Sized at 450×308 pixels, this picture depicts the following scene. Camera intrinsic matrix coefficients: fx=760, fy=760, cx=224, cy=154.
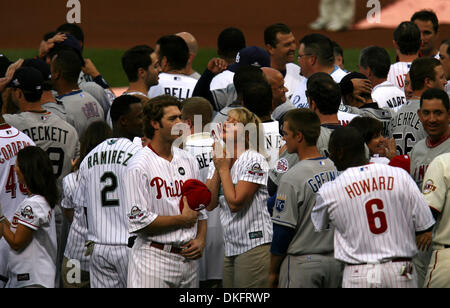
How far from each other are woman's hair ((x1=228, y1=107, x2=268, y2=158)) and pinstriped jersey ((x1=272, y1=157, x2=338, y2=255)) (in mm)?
451

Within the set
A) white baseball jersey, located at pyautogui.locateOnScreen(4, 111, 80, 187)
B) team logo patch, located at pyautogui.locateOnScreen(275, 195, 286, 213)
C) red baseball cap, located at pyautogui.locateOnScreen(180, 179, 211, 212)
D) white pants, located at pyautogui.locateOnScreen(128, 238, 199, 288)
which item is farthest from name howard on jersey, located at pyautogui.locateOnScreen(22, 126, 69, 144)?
Answer: team logo patch, located at pyautogui.locateOnScreen(275, 195, 286, 213)

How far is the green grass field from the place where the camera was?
14.5m

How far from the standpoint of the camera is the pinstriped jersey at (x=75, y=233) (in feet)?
17.1

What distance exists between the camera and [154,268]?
171 inches

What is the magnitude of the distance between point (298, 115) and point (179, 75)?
2.55 metres

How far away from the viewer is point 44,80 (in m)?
5.99

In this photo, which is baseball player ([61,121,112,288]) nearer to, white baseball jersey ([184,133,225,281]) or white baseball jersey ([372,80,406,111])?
white baseball jersey ([184,133,225,281])

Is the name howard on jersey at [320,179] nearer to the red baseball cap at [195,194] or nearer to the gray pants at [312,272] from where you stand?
the gray pants at [312,272]

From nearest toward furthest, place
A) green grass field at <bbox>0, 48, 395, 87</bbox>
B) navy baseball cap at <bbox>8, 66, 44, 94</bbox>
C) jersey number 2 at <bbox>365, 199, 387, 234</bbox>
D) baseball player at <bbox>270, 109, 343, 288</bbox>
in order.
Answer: jersey number 2 at <bbox>365, 199, 387, 234</bbox> < baseball player at <bbox>270, 109, 343, 288</bbox> < navy baseball cap at <bbox>8, 66, 44, 94</bbox> < green grass field at <bbox>0, 48, 395, 87</bbox>

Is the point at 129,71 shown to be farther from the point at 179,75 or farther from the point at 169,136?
the point at 169,136

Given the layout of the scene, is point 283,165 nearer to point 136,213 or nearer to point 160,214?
point 160,214

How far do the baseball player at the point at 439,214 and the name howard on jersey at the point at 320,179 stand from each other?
0.55 meters

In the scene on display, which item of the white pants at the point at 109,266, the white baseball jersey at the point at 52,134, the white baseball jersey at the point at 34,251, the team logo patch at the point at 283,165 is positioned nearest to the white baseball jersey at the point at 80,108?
the white baseball jersey at the point at 52,134
